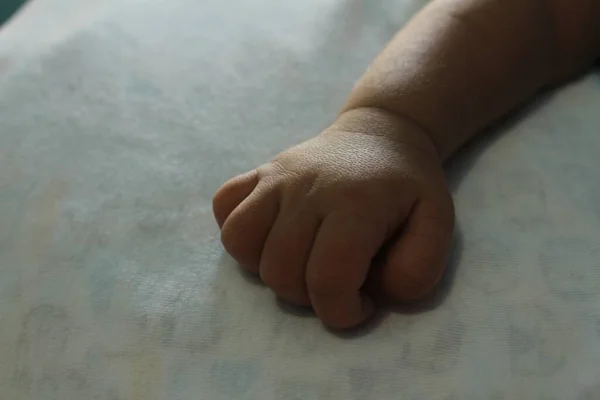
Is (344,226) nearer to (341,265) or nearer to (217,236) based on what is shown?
(341,265)

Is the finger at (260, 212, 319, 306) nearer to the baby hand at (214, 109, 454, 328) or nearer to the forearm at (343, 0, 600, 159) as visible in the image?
the baby hand at (214, 109, 454, 328)

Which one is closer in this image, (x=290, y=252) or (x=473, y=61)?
(x=290, y=252)

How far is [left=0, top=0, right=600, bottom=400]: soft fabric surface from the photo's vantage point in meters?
0.49

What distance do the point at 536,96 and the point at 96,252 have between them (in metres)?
0.44

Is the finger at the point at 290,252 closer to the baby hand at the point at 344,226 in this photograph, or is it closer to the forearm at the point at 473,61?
the baby hand at the point at 344,226

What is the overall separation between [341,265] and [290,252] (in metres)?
0.04

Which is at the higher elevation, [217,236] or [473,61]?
[473,61]

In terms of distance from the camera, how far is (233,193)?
0.55 metres

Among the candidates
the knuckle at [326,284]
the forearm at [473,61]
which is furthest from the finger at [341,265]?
the forearm at [473,61]

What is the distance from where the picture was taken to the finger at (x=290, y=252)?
49 centimetres

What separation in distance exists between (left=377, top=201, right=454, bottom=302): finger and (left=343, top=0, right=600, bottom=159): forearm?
0.10 m

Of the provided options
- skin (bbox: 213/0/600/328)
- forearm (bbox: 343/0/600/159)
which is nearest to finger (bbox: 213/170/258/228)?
skin (bbox: 213/0/600/328)

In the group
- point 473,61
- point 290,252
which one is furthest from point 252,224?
point 473,61

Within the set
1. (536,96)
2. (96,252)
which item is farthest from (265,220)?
(536,96)
